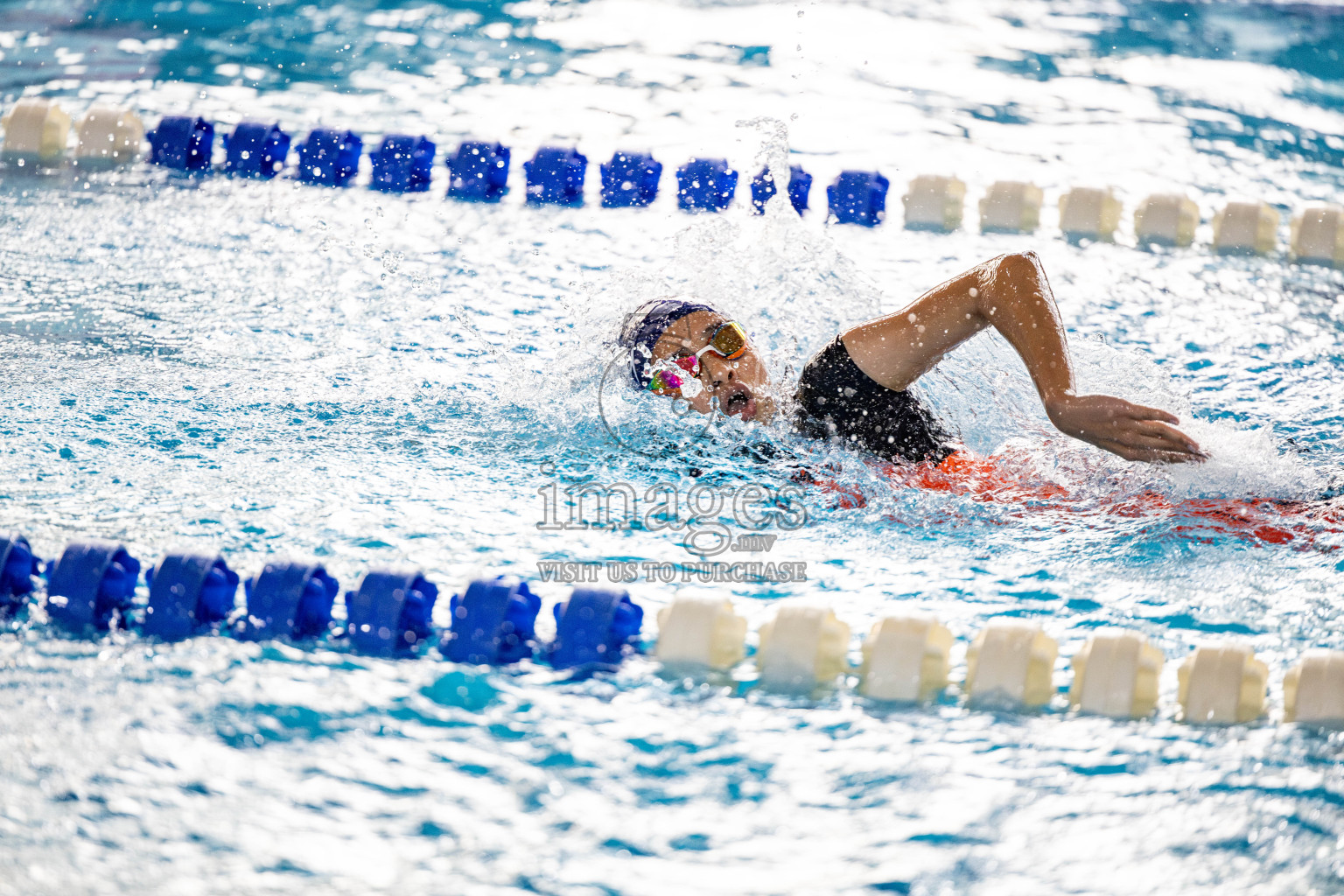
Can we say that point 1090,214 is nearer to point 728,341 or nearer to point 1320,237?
point 1320,237

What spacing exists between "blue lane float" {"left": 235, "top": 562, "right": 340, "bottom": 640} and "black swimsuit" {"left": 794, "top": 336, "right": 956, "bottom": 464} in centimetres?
102

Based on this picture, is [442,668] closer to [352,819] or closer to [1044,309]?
[352,819]

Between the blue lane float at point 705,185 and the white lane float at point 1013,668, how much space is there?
254cm

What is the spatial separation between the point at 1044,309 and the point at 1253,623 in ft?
2.05

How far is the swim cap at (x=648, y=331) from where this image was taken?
8.46 feet

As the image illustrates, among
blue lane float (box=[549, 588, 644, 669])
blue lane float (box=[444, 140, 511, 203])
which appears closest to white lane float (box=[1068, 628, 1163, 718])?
blue lane float (box=[549, 588, 644, 669])

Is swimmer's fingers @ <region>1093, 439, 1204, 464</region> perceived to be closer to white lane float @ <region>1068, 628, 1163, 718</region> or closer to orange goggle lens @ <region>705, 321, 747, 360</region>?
white lane float @ <region>1068, 628, 1163, 718</region>

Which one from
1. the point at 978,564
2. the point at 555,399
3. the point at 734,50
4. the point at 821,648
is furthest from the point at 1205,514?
the point at 734,50

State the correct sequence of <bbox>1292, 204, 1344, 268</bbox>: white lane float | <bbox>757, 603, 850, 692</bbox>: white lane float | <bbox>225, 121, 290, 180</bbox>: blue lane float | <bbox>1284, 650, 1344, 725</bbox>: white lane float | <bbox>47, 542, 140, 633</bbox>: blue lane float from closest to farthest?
<bbox>1284, 650, 1344, 725</bbox>: white lane float < <bbox>757, 603, 850, 692</bbox>: white lane float < <bbox>47, 542, 140, 633</bbox>: blue lane float < <bbox>1292, 204, 1344, 268</bbox>: white lane float < <bbox>225, 121, 290, 180</bbox>: blue lane float

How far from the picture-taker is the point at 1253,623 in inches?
82.7

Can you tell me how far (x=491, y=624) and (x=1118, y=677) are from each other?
0.95m

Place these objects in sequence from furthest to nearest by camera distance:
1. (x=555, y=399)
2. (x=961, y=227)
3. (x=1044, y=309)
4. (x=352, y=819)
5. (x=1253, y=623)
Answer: (x=961, y=227) < (x=555, y=399) < (x=1044, y=309) < (x=1253, y=623) < (x=352, y=819)

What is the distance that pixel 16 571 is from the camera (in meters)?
2.14

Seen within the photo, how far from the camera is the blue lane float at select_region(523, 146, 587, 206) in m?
4.26
